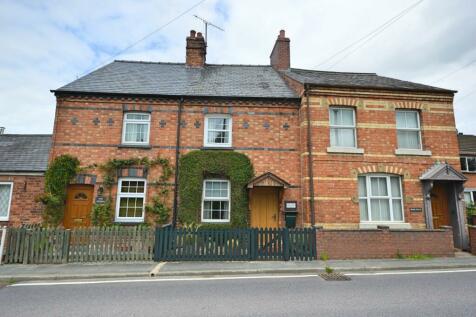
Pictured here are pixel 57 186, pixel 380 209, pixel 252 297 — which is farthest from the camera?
pixel 380 209

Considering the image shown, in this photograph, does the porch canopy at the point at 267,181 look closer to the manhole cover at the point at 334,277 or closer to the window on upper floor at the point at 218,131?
the window on upper floor at the point at 218,131

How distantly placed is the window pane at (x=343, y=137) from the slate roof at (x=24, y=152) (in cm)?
1386

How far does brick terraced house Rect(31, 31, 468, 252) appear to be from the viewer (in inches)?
430

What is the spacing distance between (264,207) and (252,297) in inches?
252

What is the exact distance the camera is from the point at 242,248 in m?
8.69

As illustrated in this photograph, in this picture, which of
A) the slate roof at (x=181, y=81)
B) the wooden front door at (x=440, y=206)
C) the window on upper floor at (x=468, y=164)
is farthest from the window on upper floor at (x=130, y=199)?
Result: the window on upper floor at (x=468, y=164)

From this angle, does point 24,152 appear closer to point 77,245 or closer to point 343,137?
point 77,245

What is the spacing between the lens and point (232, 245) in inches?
341

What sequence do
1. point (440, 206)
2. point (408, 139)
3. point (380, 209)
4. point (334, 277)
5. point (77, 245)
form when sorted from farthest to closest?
point (408, 139), point (440, 206), point (380, 209), point (77, 245), point (334, 277)

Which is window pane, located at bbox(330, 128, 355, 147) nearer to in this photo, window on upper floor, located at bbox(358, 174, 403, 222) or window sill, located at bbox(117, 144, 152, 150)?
window on upper floor, located at bbox(358, 174, 403, 222)

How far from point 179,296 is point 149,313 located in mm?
1004

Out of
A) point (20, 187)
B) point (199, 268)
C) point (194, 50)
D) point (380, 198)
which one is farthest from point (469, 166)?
point (20, 187)

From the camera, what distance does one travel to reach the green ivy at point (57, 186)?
35.2ft

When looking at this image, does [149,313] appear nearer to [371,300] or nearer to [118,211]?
[371,300]
